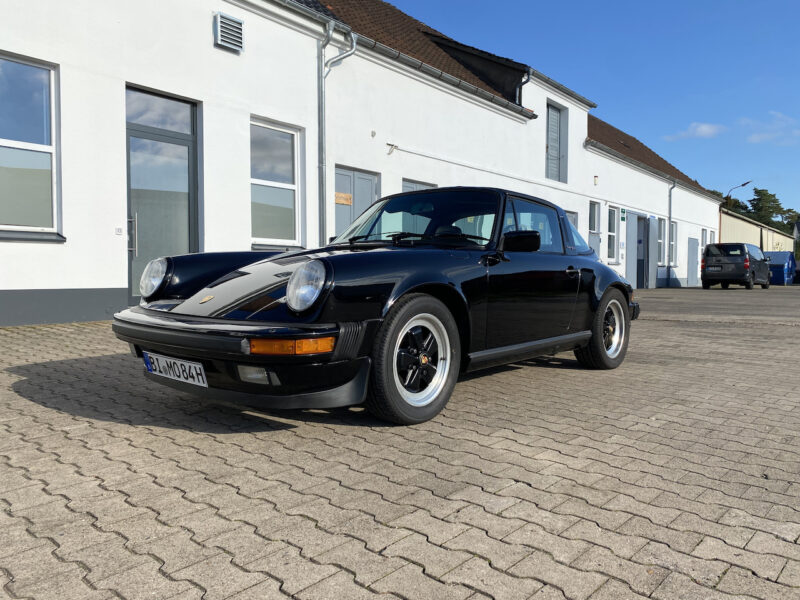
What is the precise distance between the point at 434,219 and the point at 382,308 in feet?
4.40

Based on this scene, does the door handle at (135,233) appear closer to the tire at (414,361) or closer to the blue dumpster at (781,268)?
the tire at (414,361)

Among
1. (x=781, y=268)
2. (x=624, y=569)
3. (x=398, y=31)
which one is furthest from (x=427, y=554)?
(x=781, y=268)

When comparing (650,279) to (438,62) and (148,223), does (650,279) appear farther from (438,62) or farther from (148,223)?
(148,223)

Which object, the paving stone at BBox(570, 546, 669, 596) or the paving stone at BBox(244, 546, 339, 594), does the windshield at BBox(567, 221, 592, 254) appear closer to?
the paving stone at BBox(570, 546, 669, 596)

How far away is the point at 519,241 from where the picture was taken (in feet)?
13.4

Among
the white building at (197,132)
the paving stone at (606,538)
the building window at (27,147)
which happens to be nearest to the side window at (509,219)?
the paving stone at (606,538)

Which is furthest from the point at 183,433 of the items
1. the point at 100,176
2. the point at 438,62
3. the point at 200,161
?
the point at 438,62

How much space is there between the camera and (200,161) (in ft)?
29.5

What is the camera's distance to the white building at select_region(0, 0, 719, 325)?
723cm

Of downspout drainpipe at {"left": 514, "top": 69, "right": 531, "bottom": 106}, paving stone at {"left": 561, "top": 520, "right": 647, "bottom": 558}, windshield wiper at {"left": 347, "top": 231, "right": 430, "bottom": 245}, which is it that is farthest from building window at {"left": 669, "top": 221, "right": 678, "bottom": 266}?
paving stone at {"left": 561, "top": 520, "right": 647, "bottom": 558}

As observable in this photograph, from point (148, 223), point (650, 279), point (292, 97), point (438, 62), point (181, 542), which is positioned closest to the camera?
point (181, 542)

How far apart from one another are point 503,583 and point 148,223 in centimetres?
789

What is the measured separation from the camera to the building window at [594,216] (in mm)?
21594

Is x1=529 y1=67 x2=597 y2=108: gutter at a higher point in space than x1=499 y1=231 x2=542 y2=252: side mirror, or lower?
higher
